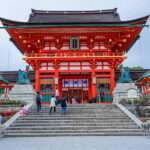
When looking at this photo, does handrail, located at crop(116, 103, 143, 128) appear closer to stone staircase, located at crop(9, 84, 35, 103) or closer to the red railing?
stone staircase, located at crop(9, 84, 35, 103)

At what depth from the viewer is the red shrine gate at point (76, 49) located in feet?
111

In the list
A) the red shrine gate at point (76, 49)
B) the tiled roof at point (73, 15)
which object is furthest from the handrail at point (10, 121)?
the tiled roof at point (73, 15)

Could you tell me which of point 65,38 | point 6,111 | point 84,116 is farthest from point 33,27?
point 84,116

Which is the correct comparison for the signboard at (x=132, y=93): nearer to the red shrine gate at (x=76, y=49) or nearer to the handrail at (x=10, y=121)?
the red shrine gate at (x=76, y=49)

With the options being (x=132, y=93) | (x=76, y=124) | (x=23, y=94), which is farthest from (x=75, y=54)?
(x=76, y=124)

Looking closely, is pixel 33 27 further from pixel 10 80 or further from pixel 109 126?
pixel 109 126

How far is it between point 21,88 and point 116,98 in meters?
8.70

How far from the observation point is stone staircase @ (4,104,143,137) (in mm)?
20328

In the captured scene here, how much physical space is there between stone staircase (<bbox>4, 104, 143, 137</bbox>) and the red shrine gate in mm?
9695

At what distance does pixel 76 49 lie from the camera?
35.9 m

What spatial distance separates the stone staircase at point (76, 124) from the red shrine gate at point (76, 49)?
9.69 m

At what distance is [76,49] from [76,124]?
15.1 meters

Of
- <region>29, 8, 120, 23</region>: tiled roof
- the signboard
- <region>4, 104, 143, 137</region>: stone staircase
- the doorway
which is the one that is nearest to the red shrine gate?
the doorway

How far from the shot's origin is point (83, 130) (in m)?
20.8
